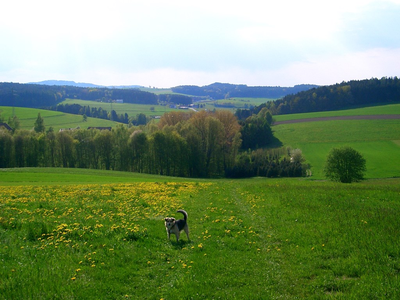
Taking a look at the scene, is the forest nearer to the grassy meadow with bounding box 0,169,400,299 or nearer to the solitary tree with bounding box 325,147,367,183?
the solitary tree with bounding box 325,147,367,183

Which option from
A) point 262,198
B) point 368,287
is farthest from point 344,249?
point 262,198

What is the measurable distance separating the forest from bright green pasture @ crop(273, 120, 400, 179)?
40.5 metres

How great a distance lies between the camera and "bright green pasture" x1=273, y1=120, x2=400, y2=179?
78.7m

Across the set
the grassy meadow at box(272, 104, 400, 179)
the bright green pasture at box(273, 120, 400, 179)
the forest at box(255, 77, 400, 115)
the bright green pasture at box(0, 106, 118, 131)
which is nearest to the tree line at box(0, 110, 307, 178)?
the bright green pasture at box(273, 120, 400, 179)

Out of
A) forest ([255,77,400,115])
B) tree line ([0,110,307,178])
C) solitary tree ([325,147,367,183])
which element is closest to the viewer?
solitary tree ([325,147,367,183])

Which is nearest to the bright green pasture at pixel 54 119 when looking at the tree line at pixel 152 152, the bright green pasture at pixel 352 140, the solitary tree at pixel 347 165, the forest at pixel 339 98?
the tree line at pixel 152 152

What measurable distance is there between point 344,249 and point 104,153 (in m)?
77.9

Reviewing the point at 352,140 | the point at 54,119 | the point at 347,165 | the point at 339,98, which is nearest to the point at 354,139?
the point at 352,140

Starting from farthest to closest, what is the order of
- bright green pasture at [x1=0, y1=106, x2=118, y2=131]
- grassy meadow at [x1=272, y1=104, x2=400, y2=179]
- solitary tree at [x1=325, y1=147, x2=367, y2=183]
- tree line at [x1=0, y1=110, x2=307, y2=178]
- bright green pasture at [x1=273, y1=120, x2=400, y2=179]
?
bright green pasture at [x1=0, y1=106, x2=118, y2=131]
grassy meadow at [x1=272, y1=104, x2=400, y2=179]
bright green pasture at [x1=273, y1=120, x2=400, y2=179]
tree line at [x1=0, y1=110, x2=307, y2=178]
solitary tree at [x1=325, y1=147, x2=367, y2=183]

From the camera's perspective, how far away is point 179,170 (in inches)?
3103

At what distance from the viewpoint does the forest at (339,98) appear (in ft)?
550

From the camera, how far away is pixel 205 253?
11438 millimetres

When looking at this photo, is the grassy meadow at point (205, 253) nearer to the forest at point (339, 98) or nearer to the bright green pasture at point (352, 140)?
the bright green pasture at point (352, 140)

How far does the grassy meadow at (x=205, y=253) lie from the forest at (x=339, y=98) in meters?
157
